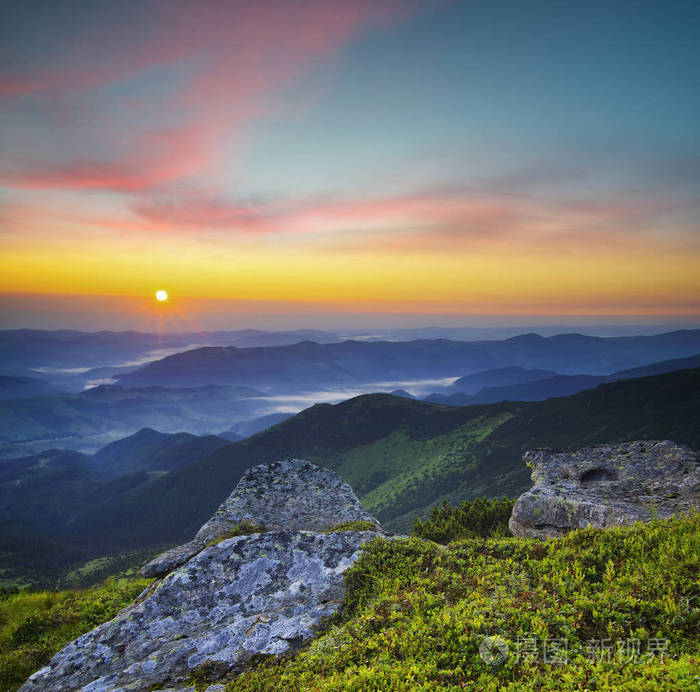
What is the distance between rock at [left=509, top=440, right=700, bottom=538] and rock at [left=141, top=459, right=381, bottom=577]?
728cm

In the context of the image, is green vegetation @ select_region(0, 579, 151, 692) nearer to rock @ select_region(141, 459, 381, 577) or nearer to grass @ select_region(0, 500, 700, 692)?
grass @ select_region(0, 500, 700, 692)

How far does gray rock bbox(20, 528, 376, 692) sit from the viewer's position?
8.84 meters

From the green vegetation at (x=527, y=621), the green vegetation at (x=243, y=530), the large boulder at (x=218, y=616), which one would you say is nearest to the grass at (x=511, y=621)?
the green vegetation at (x=527, y=621)

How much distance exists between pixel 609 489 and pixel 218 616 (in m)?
15.9

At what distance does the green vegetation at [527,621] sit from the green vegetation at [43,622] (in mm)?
8394

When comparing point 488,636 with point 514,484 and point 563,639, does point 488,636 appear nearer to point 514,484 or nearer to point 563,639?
point 563,639

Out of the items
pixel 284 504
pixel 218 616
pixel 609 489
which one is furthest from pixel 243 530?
pixel 609 489

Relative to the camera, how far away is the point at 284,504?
20.8 m

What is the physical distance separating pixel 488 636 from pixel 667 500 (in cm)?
1219

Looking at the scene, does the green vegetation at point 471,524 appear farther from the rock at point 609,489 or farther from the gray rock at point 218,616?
the gray rock at point 218,616

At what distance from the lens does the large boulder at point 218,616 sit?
28.9 ft

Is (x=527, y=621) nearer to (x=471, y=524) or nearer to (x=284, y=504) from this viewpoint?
(x=284, y=504)

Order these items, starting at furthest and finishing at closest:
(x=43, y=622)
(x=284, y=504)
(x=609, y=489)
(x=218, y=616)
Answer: (x=284, y=504) < (x=609, y=489) < (x=43, y=622) < (x=218, y=616)

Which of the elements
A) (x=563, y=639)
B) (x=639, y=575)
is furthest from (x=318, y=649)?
(x=639, y=575)
